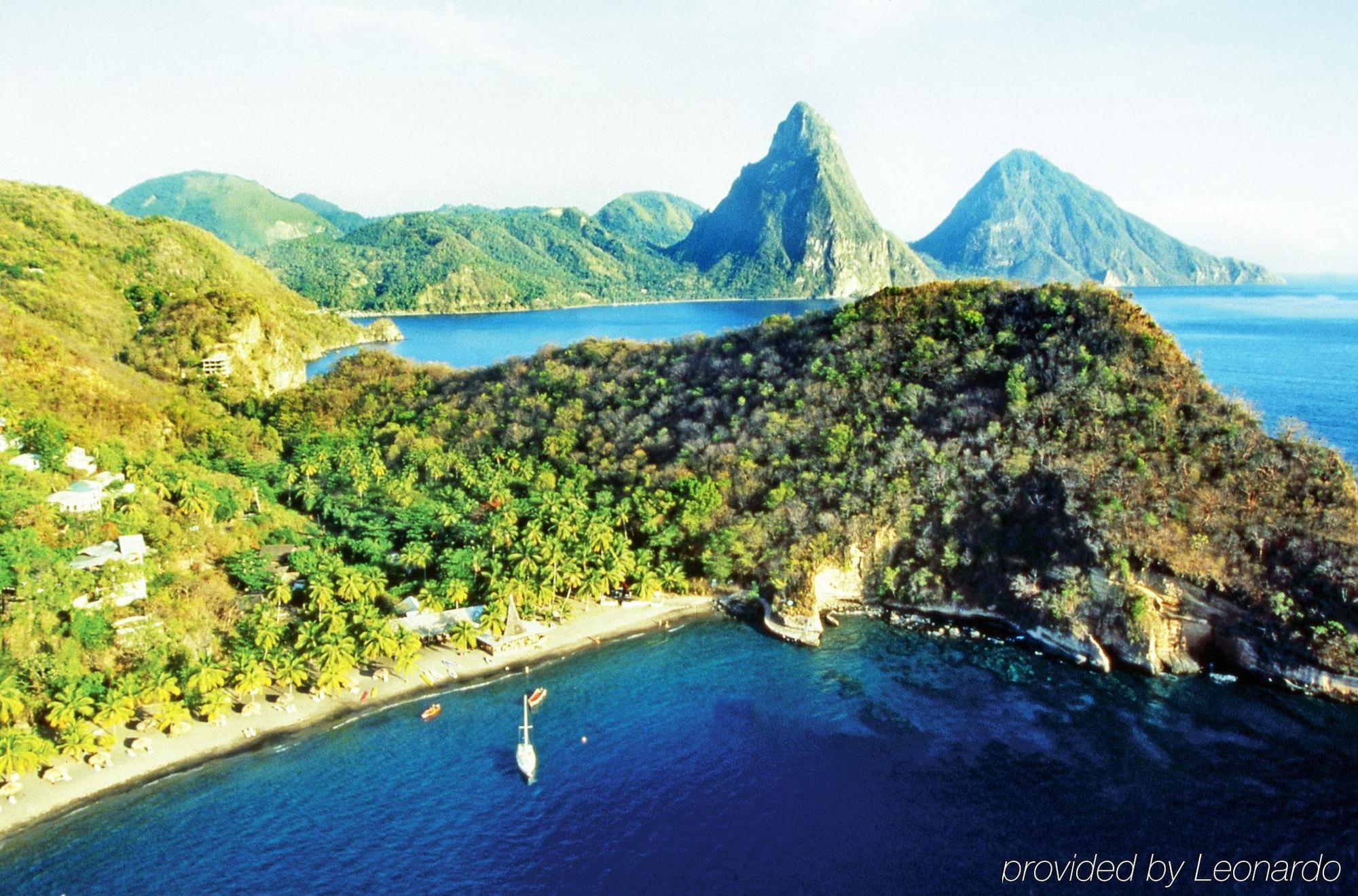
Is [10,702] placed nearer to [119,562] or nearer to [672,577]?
[119,562]

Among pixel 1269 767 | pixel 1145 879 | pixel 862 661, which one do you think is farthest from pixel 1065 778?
pixel 862 661

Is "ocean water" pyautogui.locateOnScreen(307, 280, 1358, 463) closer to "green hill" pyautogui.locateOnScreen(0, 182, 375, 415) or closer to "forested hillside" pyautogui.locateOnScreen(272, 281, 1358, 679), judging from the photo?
"forested hillside" pyautogui.locateOnScreen(272, 281, 1358, 679)

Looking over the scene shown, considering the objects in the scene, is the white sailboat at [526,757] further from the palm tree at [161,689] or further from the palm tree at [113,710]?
the palm tree at [113,710]

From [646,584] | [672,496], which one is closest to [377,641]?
[646,584]

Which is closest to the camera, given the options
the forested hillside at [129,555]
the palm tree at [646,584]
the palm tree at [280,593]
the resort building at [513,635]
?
the forested hillside at [129,555]

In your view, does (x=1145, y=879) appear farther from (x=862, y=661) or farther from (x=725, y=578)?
(x=725, y=578)

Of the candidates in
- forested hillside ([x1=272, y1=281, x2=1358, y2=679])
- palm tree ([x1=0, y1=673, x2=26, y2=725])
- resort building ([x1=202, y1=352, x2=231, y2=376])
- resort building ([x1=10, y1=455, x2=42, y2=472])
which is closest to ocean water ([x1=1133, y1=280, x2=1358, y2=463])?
forested hillside ([x1=272, y1=281, x2=1358, y2=679])

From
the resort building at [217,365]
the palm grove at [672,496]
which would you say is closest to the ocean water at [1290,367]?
the palm grove at [672,496]
